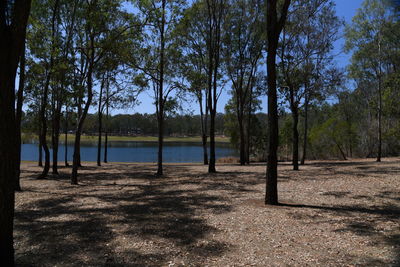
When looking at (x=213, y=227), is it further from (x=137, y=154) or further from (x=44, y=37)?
(x=137, y=154)

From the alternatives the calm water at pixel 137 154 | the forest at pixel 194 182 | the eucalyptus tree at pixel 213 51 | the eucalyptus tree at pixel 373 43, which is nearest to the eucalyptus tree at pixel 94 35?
the forest at pixel 194 182

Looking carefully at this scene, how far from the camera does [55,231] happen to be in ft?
21.1

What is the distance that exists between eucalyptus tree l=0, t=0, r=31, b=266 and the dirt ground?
0.95 meters

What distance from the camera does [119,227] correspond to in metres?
6.57

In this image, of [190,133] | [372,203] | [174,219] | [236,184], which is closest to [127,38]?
[236,184]

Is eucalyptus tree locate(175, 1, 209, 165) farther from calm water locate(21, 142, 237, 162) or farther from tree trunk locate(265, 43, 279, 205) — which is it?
calm water locate(21, 142, 237, 162)

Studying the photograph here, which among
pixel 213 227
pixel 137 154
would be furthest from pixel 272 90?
pixel 137 154

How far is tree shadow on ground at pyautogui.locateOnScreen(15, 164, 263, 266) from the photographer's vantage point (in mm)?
4957

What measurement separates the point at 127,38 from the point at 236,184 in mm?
8061

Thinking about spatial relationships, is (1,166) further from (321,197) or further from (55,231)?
(321,197)

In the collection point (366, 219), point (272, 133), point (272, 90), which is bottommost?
point (366, 219)

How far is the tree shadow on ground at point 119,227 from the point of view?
4.96 metres

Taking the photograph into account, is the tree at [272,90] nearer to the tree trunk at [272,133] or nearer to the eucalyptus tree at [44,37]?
the tree trunk at [272,133]

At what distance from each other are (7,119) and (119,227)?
3.48 meters
